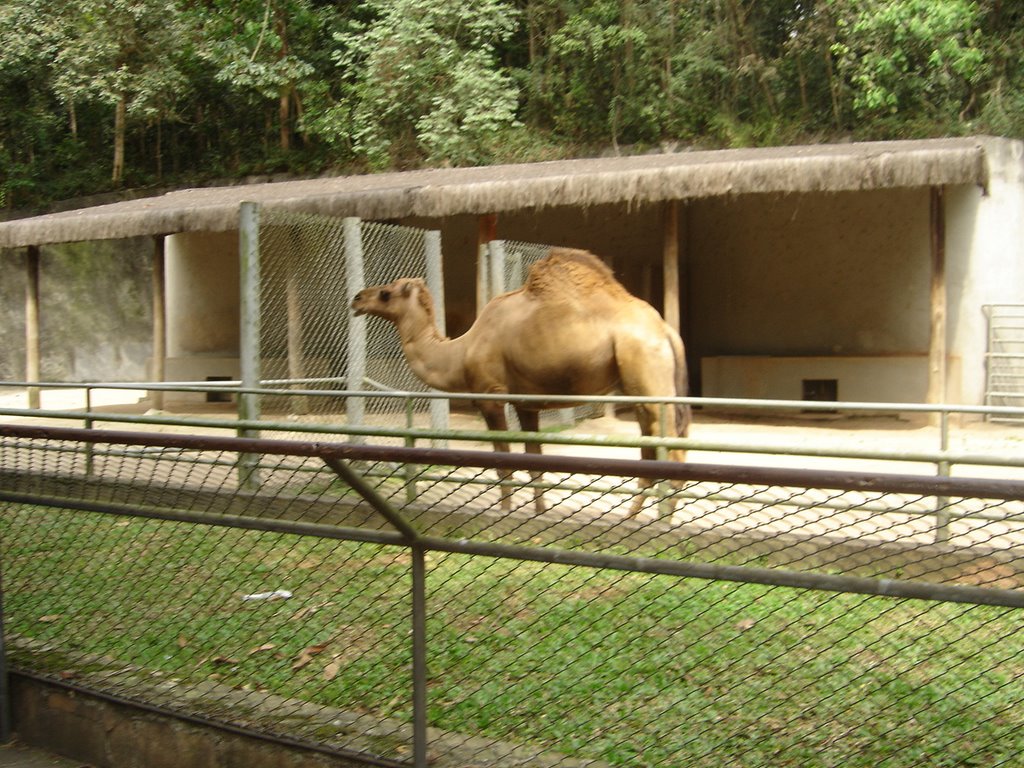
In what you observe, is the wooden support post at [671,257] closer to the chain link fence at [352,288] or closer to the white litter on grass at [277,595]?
the chain link fence at [352,288]

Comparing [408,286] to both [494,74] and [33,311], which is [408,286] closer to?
[33,311]

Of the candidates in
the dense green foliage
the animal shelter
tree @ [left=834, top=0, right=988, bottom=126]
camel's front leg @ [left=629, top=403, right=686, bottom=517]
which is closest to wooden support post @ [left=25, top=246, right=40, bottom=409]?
the animal shelter

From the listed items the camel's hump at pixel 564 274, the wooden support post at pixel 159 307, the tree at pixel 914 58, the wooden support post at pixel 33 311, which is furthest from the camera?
the tree at pixel 914 58

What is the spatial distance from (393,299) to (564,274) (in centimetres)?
150

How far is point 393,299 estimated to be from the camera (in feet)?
27.5

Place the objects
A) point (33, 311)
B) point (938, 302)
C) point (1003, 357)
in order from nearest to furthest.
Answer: point (938, 302) < point (1003, 357) < point (33, 311)

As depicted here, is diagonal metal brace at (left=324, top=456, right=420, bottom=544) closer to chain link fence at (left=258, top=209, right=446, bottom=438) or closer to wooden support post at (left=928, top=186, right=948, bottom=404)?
chain link fence at (left=258, top=209, right=446, bottom=438)

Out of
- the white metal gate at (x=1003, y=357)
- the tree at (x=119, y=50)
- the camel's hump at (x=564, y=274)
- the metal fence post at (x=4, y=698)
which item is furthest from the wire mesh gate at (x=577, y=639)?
the tree at (x=119, y=50)

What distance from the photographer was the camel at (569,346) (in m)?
7.49

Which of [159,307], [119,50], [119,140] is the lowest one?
[159,307]

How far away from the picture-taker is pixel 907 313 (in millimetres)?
13867

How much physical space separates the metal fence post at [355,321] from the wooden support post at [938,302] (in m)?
6.67

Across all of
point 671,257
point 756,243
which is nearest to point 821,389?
point 756,243

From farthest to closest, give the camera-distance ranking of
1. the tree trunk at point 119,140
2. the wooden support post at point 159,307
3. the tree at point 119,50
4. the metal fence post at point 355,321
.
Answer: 1. the tree trunk at point 119,140
2. the tree at point 119,50
3. the wooden support post at point 159,307
4. the metal fence post at point 355,321
